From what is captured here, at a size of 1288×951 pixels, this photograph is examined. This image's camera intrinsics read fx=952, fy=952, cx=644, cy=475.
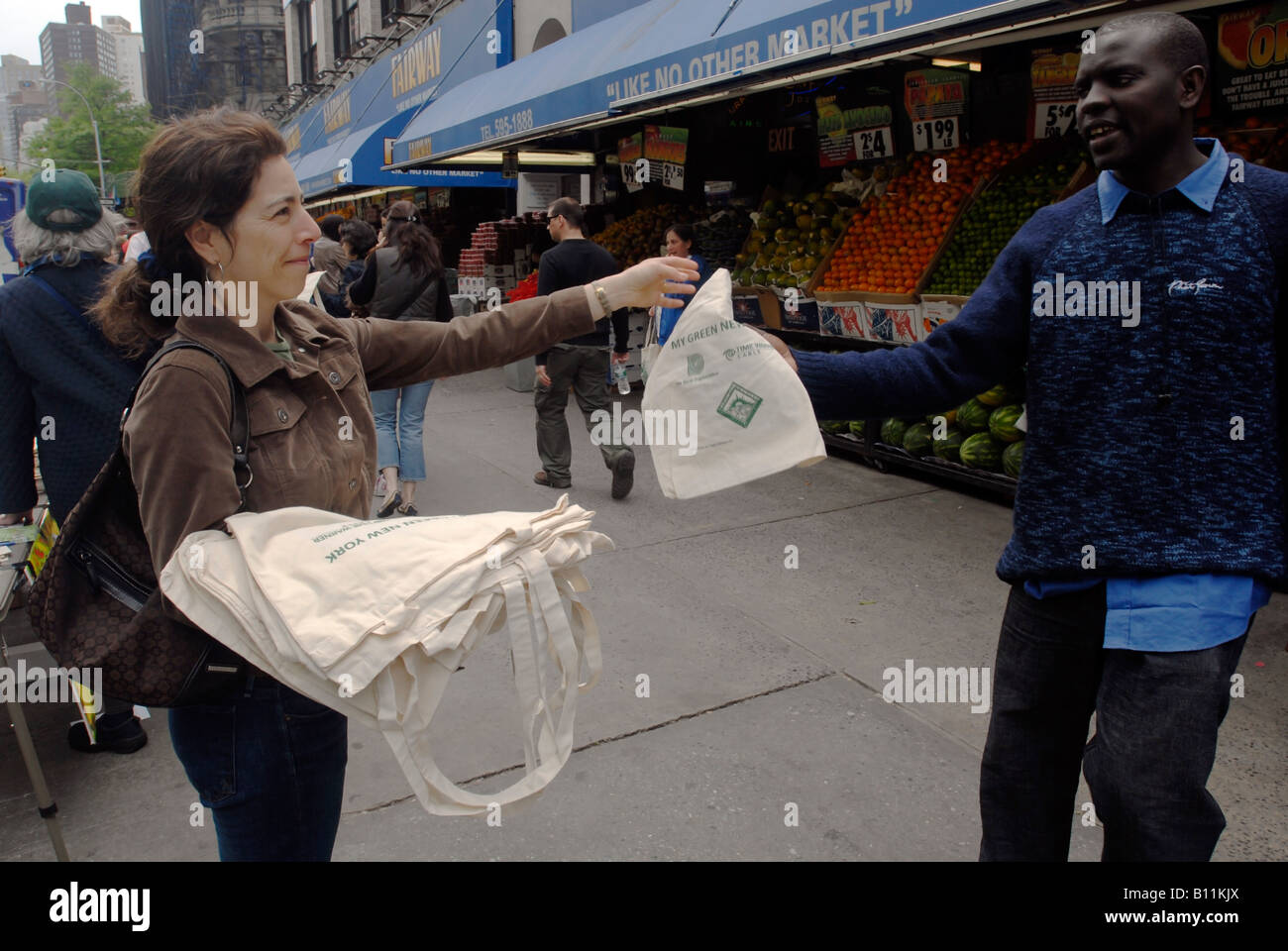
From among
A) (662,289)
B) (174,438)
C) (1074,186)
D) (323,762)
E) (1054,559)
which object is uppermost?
(1074,186)

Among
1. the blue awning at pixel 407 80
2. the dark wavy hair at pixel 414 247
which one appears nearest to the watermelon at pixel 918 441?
→ the dark wavy hair at pixel 414 247

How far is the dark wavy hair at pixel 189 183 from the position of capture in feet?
5.55

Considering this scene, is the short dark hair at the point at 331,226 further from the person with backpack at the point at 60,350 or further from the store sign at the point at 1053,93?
the person with backpack at the point at 60,350

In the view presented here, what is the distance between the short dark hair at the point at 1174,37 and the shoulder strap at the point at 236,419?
5.65 ft

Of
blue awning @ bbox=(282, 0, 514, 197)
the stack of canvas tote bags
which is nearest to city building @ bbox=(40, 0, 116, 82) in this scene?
blue awning @ bbox=(282, 0, 514, 197)

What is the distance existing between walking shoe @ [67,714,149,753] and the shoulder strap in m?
2.55

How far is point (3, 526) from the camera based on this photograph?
3477 millimetres

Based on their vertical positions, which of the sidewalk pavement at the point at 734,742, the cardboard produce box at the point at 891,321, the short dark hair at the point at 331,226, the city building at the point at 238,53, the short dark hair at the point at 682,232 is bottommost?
the sidewalk pavement at the point at 734,742

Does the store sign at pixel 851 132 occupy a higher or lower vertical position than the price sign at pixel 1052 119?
higher

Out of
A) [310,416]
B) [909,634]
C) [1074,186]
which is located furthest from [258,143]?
Result: [1074,186]

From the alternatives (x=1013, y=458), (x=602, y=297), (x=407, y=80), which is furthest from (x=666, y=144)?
(x=407, y=80)

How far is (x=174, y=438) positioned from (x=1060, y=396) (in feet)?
5.40

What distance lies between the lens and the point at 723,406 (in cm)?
192

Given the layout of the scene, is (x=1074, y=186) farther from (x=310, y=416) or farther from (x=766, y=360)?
(x=310, y=416)
